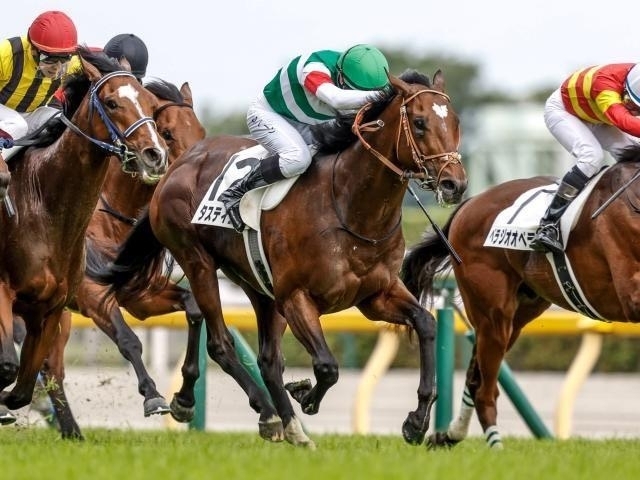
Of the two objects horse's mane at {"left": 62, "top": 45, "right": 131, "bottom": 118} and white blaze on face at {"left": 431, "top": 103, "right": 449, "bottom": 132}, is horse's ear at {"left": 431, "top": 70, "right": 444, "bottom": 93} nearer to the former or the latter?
white blaze on face at {"left": 431, "top": 103, "right": 449, "bottom": 132}

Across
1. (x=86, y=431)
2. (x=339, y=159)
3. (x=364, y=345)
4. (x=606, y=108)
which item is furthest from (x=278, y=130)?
(x=364, y=345)

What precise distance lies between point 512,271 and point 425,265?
55 centimetres

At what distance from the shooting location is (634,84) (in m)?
7.86

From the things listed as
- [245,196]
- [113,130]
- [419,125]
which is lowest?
[245,196]

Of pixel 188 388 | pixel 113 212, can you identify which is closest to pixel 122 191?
pixel 113 212

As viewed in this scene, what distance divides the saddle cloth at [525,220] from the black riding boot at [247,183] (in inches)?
65.7

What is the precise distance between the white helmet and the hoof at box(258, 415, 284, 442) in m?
2.49

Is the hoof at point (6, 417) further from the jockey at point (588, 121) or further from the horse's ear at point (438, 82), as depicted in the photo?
the jockey at point (588, 121)

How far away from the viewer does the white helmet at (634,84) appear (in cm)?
786

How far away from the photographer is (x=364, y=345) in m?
18.4

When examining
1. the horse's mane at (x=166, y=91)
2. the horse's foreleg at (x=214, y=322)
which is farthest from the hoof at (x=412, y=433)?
the horse's mane at (x=166, y=91)

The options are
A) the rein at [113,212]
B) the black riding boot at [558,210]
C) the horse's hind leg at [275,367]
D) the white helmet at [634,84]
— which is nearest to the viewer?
the horse's hind leg at [275,367]

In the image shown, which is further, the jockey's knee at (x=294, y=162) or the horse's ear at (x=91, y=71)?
the jockey's knee at (x=294, y=162)

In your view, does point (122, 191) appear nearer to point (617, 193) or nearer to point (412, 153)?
point (412, 153)
